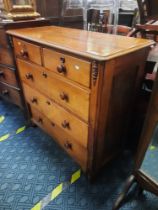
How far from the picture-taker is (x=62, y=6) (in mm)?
2338

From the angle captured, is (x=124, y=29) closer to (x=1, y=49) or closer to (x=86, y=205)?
(x=1, y=49)

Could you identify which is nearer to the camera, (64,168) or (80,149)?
(80,149)

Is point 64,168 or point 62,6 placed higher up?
point 62,6

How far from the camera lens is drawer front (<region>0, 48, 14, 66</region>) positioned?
1464 mm

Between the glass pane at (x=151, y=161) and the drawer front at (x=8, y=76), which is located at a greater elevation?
the drawer front at (x=8, y=76)

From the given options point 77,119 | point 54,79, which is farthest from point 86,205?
point 54,79

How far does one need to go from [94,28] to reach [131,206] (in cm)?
199

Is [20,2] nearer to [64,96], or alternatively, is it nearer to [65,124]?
[64,96]

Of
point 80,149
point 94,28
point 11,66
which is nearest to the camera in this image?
point 80,149

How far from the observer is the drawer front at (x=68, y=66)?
0.84 metres

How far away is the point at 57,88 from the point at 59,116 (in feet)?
0.78

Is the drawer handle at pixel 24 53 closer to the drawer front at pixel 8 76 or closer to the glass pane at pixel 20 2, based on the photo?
the drawer front at pixel 8 76

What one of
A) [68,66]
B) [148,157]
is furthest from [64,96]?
[148,157]

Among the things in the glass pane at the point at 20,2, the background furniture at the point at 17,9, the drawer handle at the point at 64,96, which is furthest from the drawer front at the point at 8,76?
the drawer handle at the point at 64,96
